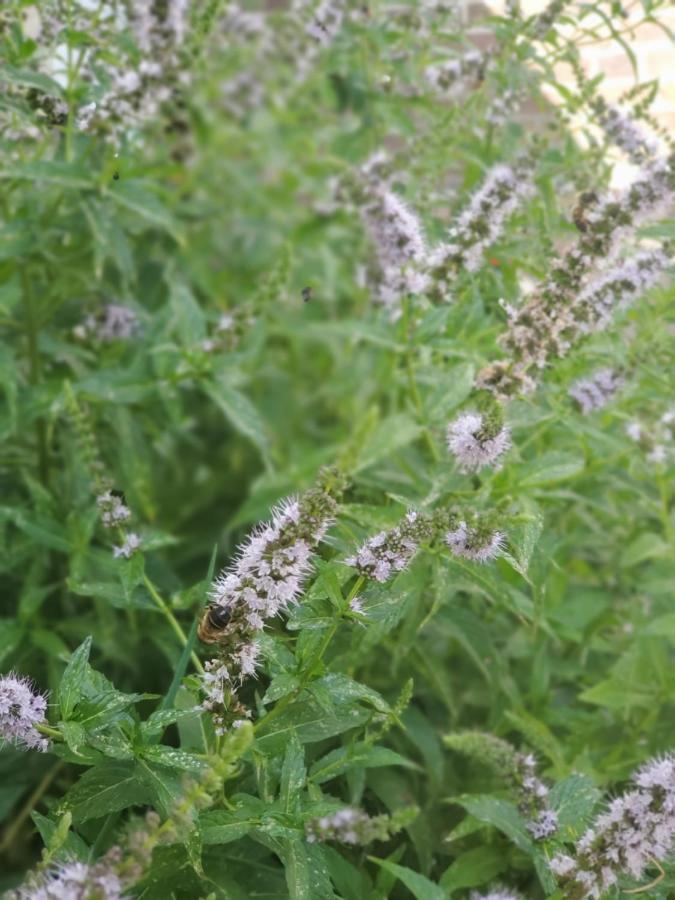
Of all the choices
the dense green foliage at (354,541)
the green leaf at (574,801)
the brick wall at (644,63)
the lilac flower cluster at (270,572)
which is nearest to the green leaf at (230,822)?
the dense green foliage at (354,541)

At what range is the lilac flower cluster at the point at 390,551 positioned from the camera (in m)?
0.92

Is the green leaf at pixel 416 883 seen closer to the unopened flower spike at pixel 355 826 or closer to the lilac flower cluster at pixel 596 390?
the unopened flower spike at pixel 355 826

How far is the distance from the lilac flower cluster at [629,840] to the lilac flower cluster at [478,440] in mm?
347

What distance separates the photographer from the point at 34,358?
5.87 ft

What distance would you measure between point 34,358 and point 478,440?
1.03 meters

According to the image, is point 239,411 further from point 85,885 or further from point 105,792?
point 85,885

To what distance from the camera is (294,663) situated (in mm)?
1013

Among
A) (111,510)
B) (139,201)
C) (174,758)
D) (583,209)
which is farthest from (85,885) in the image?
(139,201)

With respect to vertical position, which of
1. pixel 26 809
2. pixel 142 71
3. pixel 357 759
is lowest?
pixel 26 809

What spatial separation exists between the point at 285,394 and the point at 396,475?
121 centimetres

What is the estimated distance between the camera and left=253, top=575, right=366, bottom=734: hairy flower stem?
95 cm

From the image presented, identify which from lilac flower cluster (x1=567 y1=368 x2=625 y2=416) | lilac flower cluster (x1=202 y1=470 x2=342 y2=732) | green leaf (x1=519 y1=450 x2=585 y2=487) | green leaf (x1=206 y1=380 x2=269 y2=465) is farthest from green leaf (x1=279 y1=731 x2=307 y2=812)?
green leaf (x1=206 y1=380 x2=269 y2=465)

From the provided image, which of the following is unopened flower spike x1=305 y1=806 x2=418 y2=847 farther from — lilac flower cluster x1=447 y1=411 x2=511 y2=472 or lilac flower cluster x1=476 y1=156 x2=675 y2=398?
lilac flower cluster x1=476 y1=156 x2=675 y2=398

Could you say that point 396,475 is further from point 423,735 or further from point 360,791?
point 360,791
